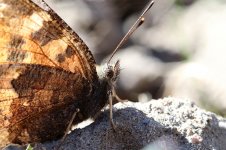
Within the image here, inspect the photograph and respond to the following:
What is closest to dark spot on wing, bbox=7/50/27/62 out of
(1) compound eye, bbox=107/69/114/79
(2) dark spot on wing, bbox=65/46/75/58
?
(2) dark spot on wing, bbox=65/46/75/58

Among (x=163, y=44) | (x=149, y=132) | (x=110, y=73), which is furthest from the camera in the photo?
(x=163, y=44)

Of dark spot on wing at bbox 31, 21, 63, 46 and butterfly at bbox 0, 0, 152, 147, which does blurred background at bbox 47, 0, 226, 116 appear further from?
dark spot on wing at bbox 31, 21, 63, 46

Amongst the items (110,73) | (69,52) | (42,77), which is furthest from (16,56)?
(110,73)

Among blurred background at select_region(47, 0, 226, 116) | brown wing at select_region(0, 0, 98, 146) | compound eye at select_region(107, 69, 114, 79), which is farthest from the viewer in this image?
blurred background at select_region(47, 0, 226, 116)

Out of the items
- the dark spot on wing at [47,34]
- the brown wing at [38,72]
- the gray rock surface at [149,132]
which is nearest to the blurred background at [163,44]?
the gray rock surface at [149,132]

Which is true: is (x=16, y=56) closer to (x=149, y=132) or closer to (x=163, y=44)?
(x=149, y=132)

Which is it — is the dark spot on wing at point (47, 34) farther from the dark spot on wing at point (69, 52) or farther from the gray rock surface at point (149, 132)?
the gray rock surface at point (149, 132)
